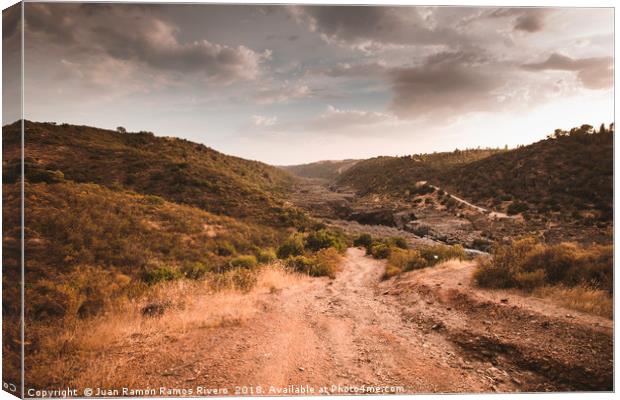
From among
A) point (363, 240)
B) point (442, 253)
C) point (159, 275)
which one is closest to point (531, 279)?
point (442, 253)

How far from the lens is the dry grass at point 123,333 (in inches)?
159

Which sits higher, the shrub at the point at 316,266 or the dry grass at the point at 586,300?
the dry grass at the point at 586,300

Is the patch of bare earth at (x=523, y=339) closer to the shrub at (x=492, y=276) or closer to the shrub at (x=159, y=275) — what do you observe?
the shrub at (x=492, y=276)

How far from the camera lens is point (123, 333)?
15.5 feet

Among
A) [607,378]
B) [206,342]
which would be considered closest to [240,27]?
[206,342]

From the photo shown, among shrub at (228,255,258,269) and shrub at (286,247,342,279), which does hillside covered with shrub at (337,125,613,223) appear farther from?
shrub at (228,255,258,269)

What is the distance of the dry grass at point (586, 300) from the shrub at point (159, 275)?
868 centimetres

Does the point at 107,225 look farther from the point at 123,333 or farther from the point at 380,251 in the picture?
the point at 380,251

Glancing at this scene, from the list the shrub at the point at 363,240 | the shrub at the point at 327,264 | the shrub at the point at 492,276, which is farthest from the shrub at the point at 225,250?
the shrub at the point at 492,276

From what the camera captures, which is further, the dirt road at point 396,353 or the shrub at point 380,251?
the shrub at point 380,251

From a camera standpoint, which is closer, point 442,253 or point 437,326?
point 437,326

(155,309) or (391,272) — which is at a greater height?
(155,309)

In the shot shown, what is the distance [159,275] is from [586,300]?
9.37 meters

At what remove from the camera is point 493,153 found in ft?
37.5
